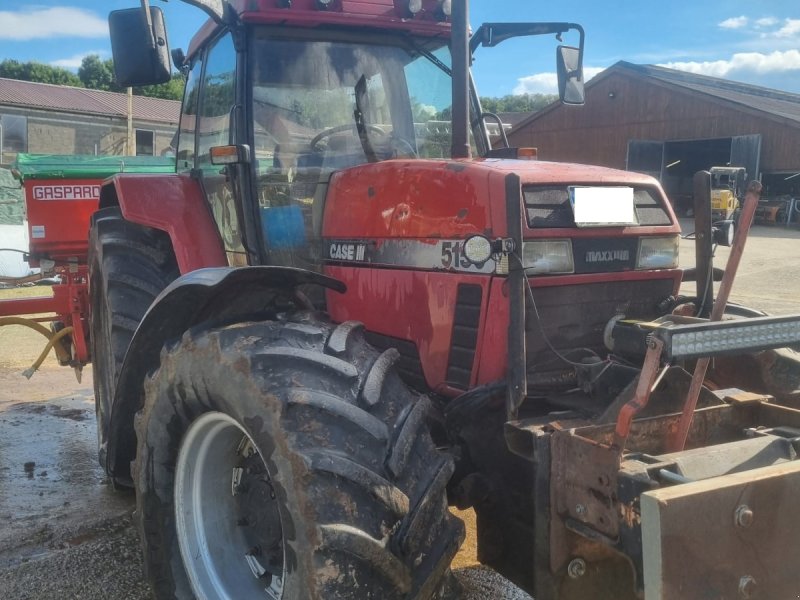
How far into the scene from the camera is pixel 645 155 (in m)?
29.1

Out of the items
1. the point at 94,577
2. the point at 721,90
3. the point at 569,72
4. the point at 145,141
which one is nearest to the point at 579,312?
the point at 569,72

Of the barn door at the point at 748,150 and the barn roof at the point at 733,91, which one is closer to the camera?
the barn door at the point at 748,150

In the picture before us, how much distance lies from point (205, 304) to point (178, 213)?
1.22 m

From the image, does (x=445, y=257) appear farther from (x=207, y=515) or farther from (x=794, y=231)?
(x=794, y=231)

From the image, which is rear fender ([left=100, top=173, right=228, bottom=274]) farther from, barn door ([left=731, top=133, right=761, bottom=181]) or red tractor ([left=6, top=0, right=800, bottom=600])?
barn door ([left=731, top=133, right=761, bottom=181])

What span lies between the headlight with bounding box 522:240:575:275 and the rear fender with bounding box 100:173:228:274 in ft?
5.38

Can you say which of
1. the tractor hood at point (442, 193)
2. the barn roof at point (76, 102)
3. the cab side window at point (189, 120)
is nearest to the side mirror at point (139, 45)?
the cab side window at point (189, 120)

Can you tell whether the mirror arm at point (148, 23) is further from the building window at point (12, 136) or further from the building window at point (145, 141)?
the building window at point (145, 141)

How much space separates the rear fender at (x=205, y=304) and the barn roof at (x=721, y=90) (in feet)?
88.1

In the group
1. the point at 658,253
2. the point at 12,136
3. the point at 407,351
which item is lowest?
the point at 407,351

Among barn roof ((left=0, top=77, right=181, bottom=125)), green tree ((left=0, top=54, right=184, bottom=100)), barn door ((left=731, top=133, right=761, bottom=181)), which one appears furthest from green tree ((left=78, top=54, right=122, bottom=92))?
barn door ((left=731, top=133, right=761, bottom=181))

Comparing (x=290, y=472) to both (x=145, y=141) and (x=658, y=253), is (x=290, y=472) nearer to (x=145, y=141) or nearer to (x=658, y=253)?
(x=658, y=253)

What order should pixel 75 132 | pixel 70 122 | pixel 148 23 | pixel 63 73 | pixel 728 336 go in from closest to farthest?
pixel 728 336 < pixel 148 23 < pixel 70 122 < pixel 75 132 < pixel 63 73

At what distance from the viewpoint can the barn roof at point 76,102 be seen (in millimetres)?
31750
